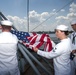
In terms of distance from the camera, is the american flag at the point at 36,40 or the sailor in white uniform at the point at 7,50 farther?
the american flag at the point at 36,40

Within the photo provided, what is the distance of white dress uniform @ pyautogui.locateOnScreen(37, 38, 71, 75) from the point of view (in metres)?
3.14

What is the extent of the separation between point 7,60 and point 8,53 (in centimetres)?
11

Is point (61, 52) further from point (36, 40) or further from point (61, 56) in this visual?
point (36, 40)

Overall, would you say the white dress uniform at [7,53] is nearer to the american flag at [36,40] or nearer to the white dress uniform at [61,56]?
the white dress uniform at [61,56]

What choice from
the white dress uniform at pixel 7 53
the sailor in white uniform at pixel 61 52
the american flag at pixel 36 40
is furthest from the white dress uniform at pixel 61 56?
the american flag at pixel 36 40

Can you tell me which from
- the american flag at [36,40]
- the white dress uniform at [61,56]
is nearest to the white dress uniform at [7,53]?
the white dress uniform at [61,56]

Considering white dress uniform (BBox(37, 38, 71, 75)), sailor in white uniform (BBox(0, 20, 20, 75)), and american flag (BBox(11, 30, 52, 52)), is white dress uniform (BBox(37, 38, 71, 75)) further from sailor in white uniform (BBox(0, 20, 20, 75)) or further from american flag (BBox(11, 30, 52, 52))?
american flag (BBox(11, 30, 52, 52))

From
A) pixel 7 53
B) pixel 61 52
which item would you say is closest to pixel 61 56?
pixel 61 52

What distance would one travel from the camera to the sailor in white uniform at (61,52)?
3.15 metres

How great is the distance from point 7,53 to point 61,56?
81 cm

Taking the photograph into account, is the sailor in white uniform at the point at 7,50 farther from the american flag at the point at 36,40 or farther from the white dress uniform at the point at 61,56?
the american flag at the point at 36,40

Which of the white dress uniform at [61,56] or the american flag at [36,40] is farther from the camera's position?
the american flag at [36,40]

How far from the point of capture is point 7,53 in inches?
128

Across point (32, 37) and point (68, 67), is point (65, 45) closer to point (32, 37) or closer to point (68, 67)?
point (68, 67)
